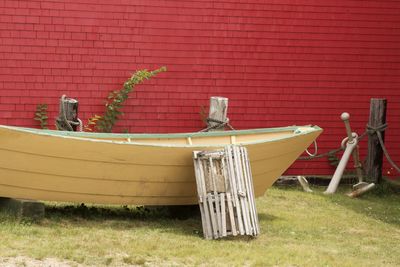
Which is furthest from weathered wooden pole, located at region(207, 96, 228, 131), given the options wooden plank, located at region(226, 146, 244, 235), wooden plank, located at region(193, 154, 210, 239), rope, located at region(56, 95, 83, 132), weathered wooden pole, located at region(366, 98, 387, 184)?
wooden plank, located at region(226, 146, 244, 235)

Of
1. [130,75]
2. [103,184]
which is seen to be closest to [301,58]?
[130,75]

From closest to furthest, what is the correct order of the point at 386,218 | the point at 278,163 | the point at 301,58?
the point at 278,163
the point at 386,218
the point at 301,58

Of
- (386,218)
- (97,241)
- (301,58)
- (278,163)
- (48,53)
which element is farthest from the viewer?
(301,58)

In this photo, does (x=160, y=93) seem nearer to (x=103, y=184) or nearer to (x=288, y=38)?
(x=288, y=38)

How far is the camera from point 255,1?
1532cm

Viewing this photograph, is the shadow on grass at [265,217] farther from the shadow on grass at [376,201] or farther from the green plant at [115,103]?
the green plant at [115,103]

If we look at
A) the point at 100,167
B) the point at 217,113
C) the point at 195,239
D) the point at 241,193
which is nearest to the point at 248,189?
the point at 241,193

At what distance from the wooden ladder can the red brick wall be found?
4800mm

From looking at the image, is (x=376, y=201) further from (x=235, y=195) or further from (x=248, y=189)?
(x=235, y=195)

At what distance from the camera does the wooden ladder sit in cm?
1006

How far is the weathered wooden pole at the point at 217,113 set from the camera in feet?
46.3

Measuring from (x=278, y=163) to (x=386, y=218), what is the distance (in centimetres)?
169

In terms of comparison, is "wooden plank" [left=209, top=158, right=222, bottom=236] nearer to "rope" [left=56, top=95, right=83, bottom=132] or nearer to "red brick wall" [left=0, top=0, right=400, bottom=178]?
"rope" [left=56, top=95, right=83, bottom=132]

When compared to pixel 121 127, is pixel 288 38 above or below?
above
